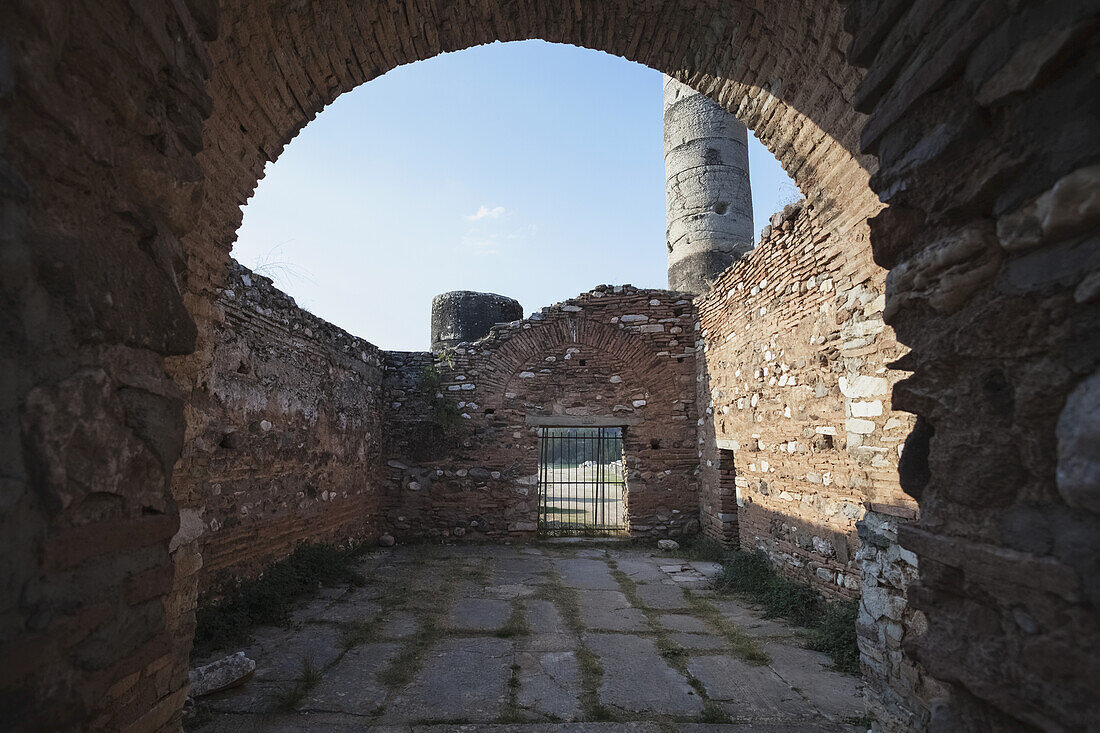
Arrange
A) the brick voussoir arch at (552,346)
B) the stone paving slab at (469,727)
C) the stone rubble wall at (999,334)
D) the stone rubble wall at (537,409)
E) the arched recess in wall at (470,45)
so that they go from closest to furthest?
the stone rubble wall at (999,334), the arched recess in wall at (470,45), the stone paving slab at (469,727), the stone rubble wall at (537,409), the brick voussoir arch at (552,346)

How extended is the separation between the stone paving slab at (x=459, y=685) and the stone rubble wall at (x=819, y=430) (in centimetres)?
194

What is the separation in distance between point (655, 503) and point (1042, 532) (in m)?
7.39

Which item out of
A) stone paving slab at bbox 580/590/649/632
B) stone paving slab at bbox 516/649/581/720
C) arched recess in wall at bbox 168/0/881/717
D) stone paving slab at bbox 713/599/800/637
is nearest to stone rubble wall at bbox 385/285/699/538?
stone paving slab at bbox 580/590/649/632

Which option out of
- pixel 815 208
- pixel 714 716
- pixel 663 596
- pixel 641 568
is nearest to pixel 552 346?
pixel 641 568

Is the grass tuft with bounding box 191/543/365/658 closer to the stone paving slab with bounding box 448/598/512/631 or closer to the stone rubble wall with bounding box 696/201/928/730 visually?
the stone paving slab with bounding box 448/598/512/631

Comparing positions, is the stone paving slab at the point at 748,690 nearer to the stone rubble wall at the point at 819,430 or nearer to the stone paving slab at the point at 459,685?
the stone rubble wall at the point at 819,430

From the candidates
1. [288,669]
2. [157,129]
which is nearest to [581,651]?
[288,669]

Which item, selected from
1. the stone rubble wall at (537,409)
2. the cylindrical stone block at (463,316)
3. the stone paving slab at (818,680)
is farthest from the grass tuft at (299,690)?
the cylindrical stone block at (463,316)

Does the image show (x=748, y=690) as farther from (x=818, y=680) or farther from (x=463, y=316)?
(x=463, y=316)

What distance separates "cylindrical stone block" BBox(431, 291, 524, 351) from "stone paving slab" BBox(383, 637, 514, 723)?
808 cm

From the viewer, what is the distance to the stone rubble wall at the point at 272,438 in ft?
14.7

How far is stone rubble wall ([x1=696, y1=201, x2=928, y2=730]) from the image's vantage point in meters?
2.80

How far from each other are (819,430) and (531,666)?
310 cm

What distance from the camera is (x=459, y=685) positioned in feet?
10.7
